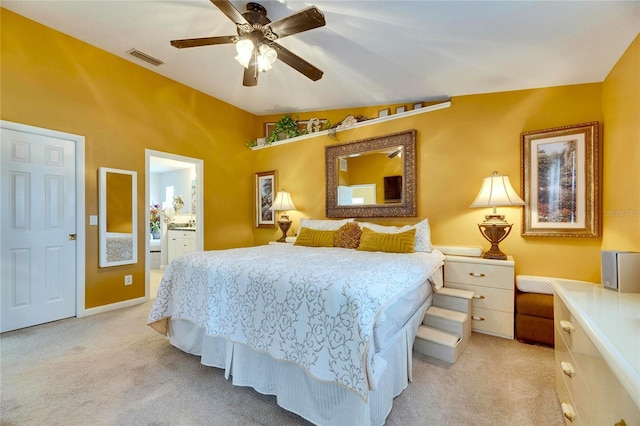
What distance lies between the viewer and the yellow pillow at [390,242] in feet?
9.21

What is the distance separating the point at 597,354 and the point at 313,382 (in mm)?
1266

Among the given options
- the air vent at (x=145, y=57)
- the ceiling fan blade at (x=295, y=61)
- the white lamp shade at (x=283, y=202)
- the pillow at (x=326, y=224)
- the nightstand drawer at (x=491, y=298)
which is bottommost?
the nightstand drawer at (x=491, y=298)

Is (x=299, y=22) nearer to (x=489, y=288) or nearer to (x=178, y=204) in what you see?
(x=489, y=288)

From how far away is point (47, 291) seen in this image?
290 cm

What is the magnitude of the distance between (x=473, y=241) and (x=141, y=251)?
430 centimetres

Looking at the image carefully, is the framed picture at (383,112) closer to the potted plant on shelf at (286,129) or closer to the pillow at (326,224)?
the potted plant on shelf at (286,129)

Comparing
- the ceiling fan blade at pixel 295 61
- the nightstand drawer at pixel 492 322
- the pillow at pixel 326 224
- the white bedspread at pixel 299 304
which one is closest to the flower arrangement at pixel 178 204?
the pillow at pixel 326 224

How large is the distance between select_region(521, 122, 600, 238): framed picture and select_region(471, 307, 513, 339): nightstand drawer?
910 mm

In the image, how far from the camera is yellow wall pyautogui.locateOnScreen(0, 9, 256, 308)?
276 centimetres

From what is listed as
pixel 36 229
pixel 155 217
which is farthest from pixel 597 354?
pixel 155 217

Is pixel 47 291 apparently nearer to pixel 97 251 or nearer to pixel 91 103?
pixel 97 251

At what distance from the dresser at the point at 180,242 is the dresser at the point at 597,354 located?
5416 mm

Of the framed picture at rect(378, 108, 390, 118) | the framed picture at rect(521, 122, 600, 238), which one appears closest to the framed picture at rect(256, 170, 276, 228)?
the framed picture at rect(378, 108, 390, 118)

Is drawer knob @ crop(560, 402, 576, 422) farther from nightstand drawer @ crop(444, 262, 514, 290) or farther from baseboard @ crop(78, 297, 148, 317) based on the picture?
baseboard @ crop(78, 297, 148, 317)
